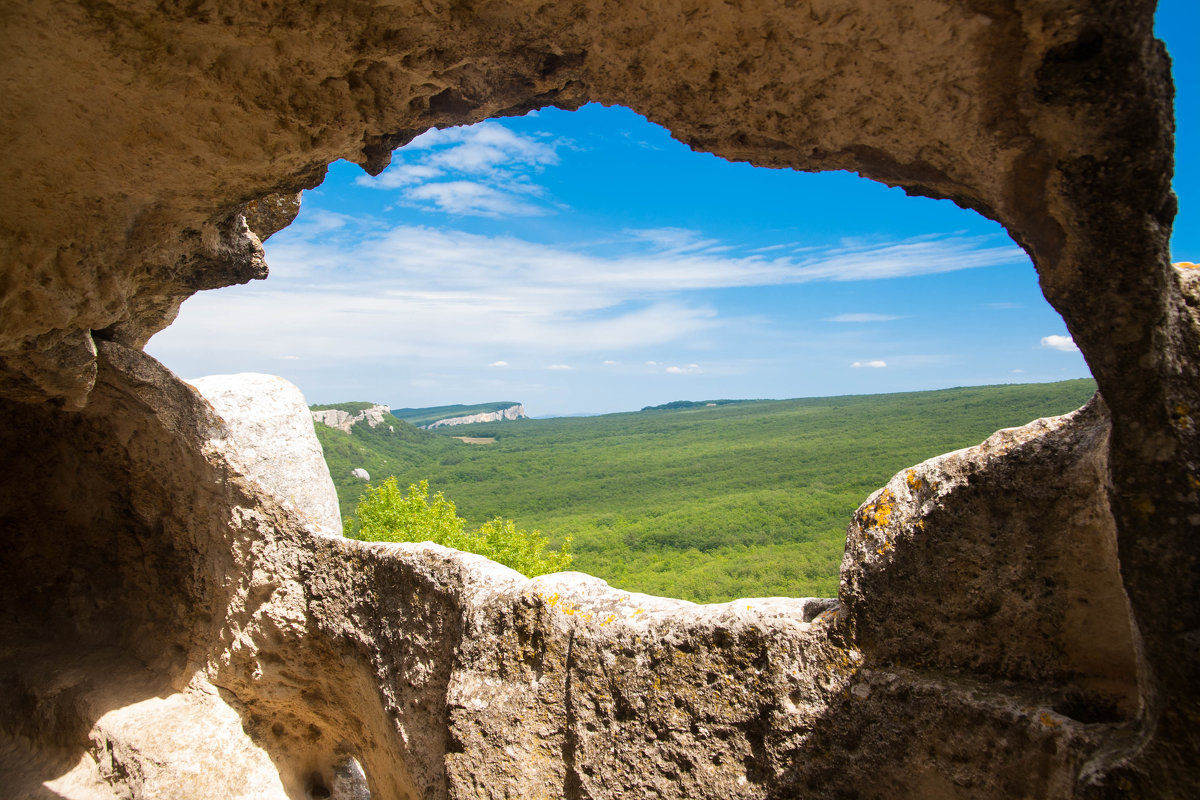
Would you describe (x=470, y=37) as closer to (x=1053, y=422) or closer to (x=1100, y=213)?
(x=1100, y=213)

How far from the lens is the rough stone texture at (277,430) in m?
13.6

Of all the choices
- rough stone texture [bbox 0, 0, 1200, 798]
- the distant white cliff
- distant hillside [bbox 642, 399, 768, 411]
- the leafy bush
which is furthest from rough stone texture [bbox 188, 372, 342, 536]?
distant hillside [bbox 642, 399, 768, 411]

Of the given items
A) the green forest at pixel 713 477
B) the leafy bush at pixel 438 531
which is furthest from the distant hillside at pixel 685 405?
the leafy bush at pixel 438 531

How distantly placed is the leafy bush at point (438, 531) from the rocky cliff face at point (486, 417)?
218 feet

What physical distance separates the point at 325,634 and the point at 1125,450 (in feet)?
18.2

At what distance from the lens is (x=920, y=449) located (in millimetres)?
33688

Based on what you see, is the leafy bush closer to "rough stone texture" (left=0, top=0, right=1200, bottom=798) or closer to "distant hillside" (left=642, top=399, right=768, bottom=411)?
"rough stone texture" (left=0, top=0, right=1200, bottom=798)

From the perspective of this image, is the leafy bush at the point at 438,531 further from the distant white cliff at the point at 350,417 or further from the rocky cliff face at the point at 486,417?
the rocky cliff face at the point at 486,417

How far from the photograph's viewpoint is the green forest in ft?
91.4

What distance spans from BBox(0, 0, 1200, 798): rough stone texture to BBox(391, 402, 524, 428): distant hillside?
298ft

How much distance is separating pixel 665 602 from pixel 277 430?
11.9m

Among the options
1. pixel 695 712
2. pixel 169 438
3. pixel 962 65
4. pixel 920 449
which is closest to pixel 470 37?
pixel 962 65

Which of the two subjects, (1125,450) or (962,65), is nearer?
(962,65)

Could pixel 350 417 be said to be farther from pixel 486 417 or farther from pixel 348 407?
pixel 486 417
